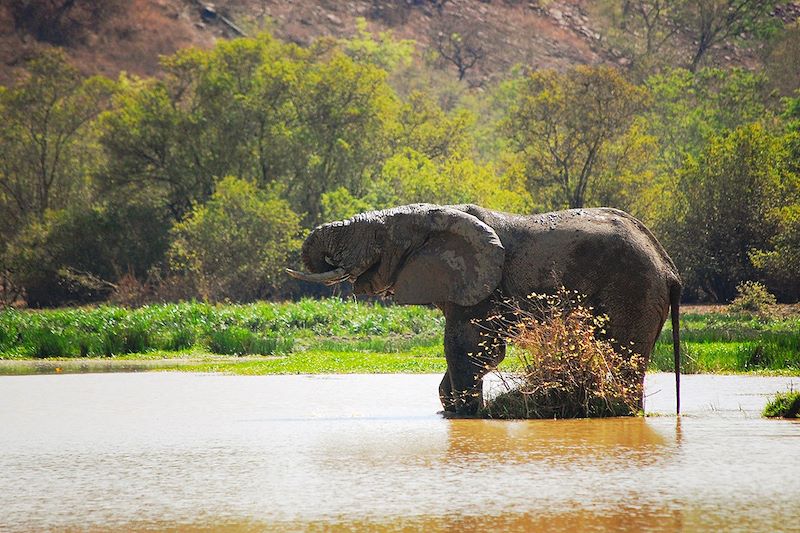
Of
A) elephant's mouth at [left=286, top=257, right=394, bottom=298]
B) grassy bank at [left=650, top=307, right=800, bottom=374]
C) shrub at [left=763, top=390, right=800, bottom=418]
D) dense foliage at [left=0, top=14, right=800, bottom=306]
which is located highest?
dense foliage at [left=0, top=14, right=800, bottom=306]

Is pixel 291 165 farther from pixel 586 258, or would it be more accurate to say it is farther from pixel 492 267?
pixel 586 258

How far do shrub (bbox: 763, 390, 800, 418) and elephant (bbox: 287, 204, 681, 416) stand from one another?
39.4 inches

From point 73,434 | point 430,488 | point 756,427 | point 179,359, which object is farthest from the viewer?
point 179,359

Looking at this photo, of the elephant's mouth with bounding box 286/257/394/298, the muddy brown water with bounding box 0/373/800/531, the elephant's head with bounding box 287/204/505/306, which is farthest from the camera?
the elephant's mouth with bounding box 286/257/394/298

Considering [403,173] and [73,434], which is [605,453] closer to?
[73,434]

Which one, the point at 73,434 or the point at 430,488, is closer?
the point at 430,488

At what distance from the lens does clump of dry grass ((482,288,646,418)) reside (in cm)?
1348

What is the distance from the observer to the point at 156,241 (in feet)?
175

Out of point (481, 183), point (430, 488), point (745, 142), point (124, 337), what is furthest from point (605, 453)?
point (481, 183)

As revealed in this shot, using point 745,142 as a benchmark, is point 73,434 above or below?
below

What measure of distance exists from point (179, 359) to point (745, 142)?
829 inches

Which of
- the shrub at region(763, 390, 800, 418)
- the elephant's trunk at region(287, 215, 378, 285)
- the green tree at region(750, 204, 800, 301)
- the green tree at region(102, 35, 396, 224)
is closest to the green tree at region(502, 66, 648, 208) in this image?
the green tree at region(102, 35, 396, 224)

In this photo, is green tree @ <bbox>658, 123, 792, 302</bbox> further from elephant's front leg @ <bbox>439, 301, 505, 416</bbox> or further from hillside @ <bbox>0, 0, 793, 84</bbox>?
hillside @ <bbox>0, 0, 793, 84</bbox>

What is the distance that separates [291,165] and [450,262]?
134 feet
